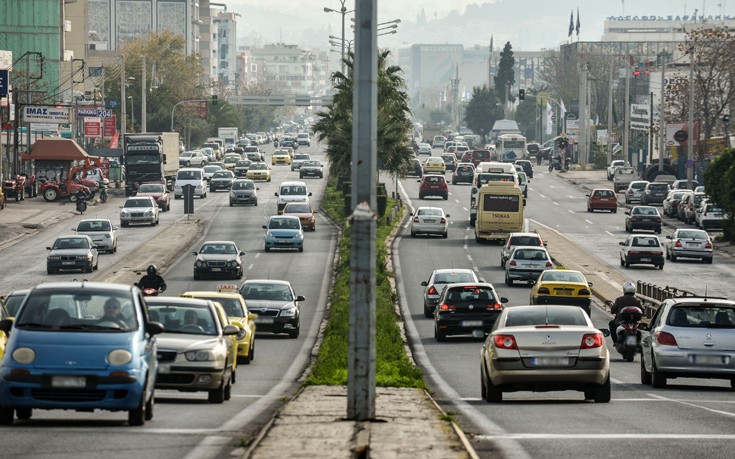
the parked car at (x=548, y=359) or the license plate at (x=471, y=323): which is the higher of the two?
the parked car at (x=548, y=359)

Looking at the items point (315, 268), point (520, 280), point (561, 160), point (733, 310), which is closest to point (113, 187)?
point (561, 160)

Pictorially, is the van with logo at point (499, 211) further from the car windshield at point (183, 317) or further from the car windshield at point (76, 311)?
the car windshield at point (76, 311)

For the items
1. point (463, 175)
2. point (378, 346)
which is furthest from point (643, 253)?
point (463, 175)

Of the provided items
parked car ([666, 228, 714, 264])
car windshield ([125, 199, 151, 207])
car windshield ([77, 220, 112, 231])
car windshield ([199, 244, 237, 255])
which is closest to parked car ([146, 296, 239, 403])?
car windshield ([199, 244, 237, 255])

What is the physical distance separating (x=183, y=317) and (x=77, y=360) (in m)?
5.13

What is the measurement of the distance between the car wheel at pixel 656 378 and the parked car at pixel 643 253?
35571 millimetres

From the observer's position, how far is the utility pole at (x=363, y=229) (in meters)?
15.4

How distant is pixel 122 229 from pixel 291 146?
321 feet

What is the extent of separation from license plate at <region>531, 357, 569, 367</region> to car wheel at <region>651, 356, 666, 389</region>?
382cm

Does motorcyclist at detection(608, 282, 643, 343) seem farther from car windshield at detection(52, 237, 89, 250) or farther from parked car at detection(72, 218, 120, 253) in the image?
parked car at detection(72, 218, 120, 253)

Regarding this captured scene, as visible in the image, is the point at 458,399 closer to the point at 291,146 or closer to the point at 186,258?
the point at 186,258

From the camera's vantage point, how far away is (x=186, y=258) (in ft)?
201

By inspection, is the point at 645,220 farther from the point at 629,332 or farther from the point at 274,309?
the point at 629,332

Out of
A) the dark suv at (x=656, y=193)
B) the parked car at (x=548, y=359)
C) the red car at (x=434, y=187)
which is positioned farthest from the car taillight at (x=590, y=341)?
the red car at (x=434, y=187)
